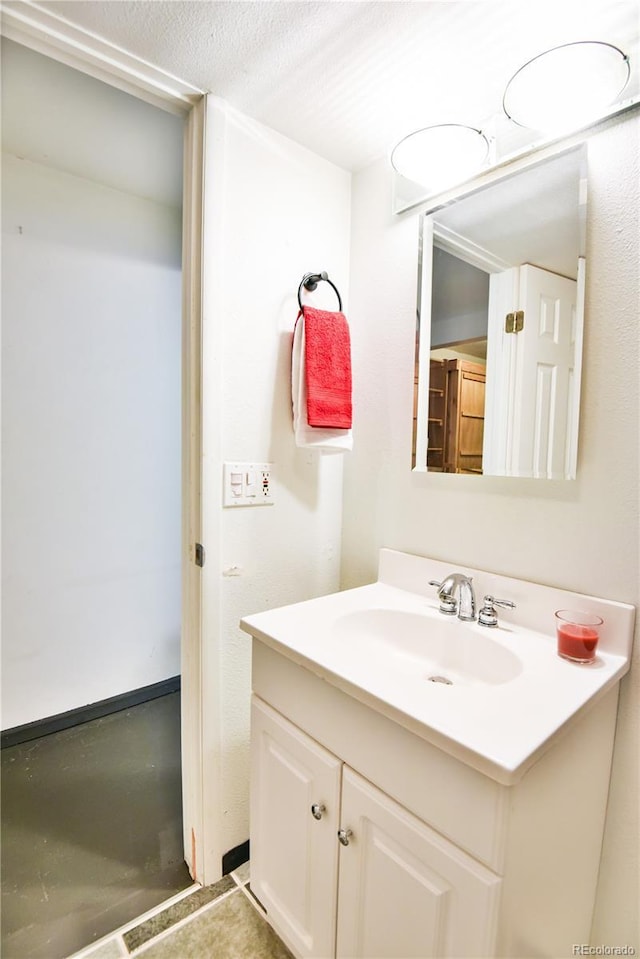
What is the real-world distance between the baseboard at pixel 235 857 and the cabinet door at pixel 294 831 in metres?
0.25

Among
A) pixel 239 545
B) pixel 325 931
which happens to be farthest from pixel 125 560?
pixel 325 931

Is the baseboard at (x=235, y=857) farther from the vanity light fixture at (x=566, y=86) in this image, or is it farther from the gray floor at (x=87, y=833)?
the vanity light fixture at (x=566, y=86)

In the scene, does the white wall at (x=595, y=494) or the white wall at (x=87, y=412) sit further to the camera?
the white wall at (x=87, y=412)

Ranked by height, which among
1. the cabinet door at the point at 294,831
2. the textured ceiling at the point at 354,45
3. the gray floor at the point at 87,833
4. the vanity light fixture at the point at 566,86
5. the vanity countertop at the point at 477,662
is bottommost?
the gray floor at the point at 87,833

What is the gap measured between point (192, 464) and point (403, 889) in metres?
1.00

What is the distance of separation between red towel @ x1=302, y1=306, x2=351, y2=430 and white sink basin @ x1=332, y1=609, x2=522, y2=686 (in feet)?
1.86

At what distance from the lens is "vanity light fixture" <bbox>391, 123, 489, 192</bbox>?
114 centimetres

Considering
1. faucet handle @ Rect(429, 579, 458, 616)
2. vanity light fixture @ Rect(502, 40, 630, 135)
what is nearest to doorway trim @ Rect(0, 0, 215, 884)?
faucet handle @ Rect(429, 579, 458, 616)

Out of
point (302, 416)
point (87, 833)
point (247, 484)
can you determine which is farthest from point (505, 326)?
point (87, 833)

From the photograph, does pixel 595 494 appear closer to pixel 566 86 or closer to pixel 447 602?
pixel 447 602

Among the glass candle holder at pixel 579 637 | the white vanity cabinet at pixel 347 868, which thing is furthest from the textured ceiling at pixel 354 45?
the white vanity cabinet at pixel 347 868

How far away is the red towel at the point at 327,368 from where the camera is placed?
1.30m

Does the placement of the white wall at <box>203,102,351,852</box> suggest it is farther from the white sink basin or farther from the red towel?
the white sink basin

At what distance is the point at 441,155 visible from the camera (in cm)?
119
